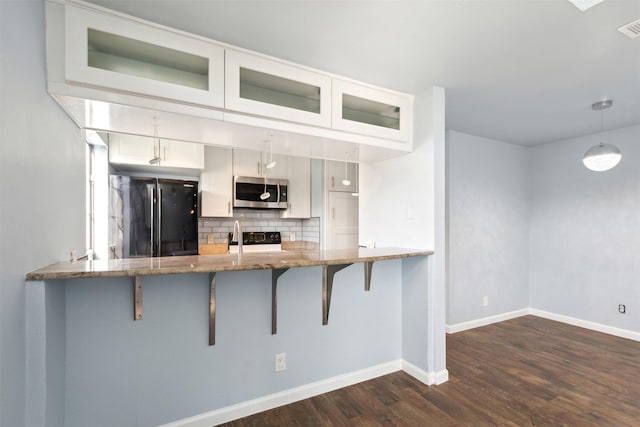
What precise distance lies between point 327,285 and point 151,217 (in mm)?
1955

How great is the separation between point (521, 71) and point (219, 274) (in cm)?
250

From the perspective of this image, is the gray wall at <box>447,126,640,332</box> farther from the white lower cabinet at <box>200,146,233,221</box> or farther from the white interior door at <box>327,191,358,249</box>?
the white lower cabinet at <box>200,146,233,221</box>

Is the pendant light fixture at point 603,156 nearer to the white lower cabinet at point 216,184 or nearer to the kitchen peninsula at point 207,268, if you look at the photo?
the kitchen peninsula at point 207,268

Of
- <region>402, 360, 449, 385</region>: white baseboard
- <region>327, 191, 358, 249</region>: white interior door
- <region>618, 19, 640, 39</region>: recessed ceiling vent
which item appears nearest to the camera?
<region>618, 19, 640, 39</region>: recessed ceiling vent

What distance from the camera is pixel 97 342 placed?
1664 mm

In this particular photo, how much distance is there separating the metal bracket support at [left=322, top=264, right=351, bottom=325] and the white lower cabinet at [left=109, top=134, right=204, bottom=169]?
1.91 meters

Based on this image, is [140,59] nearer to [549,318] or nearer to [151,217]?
[151,217]

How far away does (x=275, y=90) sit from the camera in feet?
6.54

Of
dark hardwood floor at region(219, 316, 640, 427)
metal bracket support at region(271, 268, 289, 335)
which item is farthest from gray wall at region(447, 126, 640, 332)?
metal bracket support at region(271, 268, 289, 335)

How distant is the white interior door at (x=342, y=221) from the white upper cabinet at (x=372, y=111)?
1.98 m

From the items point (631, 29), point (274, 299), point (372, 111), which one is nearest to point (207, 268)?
point (274, 299)

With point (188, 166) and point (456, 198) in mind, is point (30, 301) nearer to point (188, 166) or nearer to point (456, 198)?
point (188, 166)

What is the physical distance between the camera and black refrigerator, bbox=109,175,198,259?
2.97 metres

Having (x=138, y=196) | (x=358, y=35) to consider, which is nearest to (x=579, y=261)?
(x=358, y=35)
